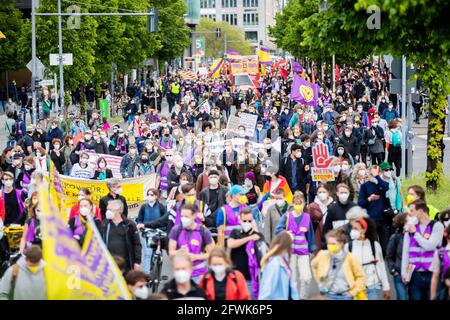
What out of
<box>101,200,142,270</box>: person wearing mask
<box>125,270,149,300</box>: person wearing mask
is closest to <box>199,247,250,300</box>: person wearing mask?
<box>125,270,149,300</box>: person wearing mask

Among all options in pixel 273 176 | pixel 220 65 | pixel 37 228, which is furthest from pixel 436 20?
pixel 220 65

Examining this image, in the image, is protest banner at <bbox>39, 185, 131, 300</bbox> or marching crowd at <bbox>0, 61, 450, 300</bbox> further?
marching crowd at <bbox>0, 61, 450, 300</bbox>

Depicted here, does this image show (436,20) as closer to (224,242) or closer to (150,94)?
(224,242)

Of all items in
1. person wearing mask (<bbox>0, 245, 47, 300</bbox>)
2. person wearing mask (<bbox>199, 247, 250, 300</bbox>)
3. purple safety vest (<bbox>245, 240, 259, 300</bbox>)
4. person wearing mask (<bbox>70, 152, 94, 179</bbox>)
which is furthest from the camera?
person wearing mask (<bbox>70, 152, 94, 179</bbox>)

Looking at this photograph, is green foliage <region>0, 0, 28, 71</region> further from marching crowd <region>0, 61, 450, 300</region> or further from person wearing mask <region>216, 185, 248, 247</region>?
person wearing mask <region>216, 185, 248, 247</region>

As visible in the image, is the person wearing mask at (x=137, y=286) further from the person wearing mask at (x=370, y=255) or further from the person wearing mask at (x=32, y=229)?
the person wearing mask at (x=32, y=229)

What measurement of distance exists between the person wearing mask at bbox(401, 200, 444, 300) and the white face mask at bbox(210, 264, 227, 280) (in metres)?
2.64

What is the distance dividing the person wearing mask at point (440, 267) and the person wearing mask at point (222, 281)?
1905 millimetres

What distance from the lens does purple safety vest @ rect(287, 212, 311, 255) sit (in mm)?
13688

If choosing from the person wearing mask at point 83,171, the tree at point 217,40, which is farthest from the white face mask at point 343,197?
the tree at point 217,40

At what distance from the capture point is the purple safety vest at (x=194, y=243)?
1277 cm

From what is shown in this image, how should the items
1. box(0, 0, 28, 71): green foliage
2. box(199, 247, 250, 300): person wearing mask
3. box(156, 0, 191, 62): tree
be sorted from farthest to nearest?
box(156, 0, 191, 62): tree, box(0, 0, 28, 71): green foliage, box(199, 247, 250, 300): person wearing mask

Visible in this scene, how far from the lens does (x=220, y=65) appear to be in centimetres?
6650

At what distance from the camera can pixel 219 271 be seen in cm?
1053
